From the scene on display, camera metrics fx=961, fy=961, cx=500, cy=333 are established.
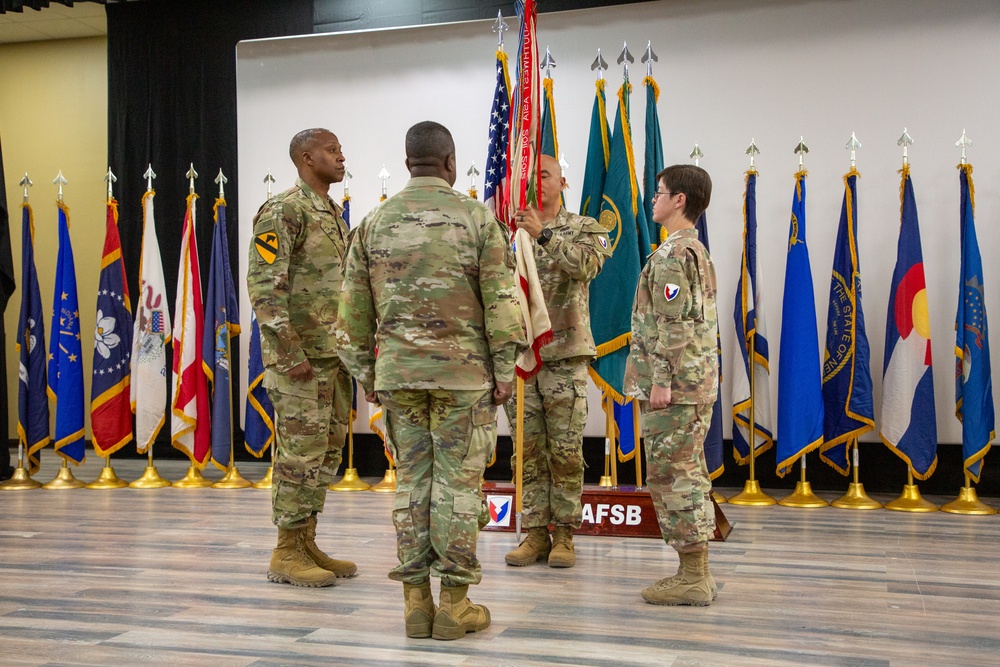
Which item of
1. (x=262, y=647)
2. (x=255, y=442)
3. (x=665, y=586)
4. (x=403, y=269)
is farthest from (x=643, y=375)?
(x=255, y=442)

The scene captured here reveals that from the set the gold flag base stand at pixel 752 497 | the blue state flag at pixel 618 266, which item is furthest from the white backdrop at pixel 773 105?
the blue state flag at pixel 618 266

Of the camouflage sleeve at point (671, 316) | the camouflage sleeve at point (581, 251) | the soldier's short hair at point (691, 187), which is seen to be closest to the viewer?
the camouflage sleeve at point (671, 316)

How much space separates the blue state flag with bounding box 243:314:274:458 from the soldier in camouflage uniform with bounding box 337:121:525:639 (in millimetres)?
3534

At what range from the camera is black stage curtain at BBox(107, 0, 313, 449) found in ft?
22.9

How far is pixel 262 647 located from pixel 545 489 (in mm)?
1546

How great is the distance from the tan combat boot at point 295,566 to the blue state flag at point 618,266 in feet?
6.04

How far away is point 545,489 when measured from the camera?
3.92 m

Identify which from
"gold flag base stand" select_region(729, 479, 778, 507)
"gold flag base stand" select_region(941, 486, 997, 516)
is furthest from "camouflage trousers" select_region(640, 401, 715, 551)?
"gold flag base stand" select_region(941, 486, 997, 516)

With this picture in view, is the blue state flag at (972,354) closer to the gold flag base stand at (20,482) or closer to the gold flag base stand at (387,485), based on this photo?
the gold flag base stand at (387,485)

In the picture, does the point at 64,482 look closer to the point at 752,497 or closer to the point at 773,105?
the point at 752,497

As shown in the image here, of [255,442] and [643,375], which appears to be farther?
[255,442]

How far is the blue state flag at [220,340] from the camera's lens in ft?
20.4

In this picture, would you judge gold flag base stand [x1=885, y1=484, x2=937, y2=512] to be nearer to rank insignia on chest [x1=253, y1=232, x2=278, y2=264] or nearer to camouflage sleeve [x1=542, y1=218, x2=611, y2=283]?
camouflage sleeve [x1=542, y1=218, x2=611, y2=283]

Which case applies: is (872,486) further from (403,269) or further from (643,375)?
(403,269)
